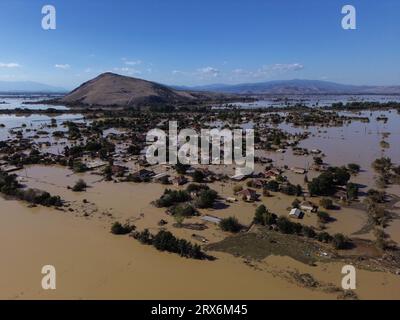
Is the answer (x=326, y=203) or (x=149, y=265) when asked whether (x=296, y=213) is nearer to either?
(x=326, y=203)

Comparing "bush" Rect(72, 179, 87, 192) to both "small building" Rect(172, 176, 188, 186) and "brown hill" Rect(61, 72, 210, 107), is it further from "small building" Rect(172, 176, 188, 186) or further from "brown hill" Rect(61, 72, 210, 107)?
"brown hill" Rect(61, 72, 210, 107)

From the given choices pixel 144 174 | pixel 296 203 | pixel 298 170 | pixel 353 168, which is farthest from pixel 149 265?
pixel 353 168

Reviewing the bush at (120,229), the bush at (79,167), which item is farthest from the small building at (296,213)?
the bush at (79,167)

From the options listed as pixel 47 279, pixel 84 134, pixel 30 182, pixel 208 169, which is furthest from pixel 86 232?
pixel 84 134

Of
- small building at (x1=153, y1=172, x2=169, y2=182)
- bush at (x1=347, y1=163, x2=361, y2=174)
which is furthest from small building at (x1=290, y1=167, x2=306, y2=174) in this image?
small building at (x1=153, y1=172, x2=169, y2=182)

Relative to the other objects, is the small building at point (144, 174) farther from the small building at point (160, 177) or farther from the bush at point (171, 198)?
the bush at point (171, 198)
